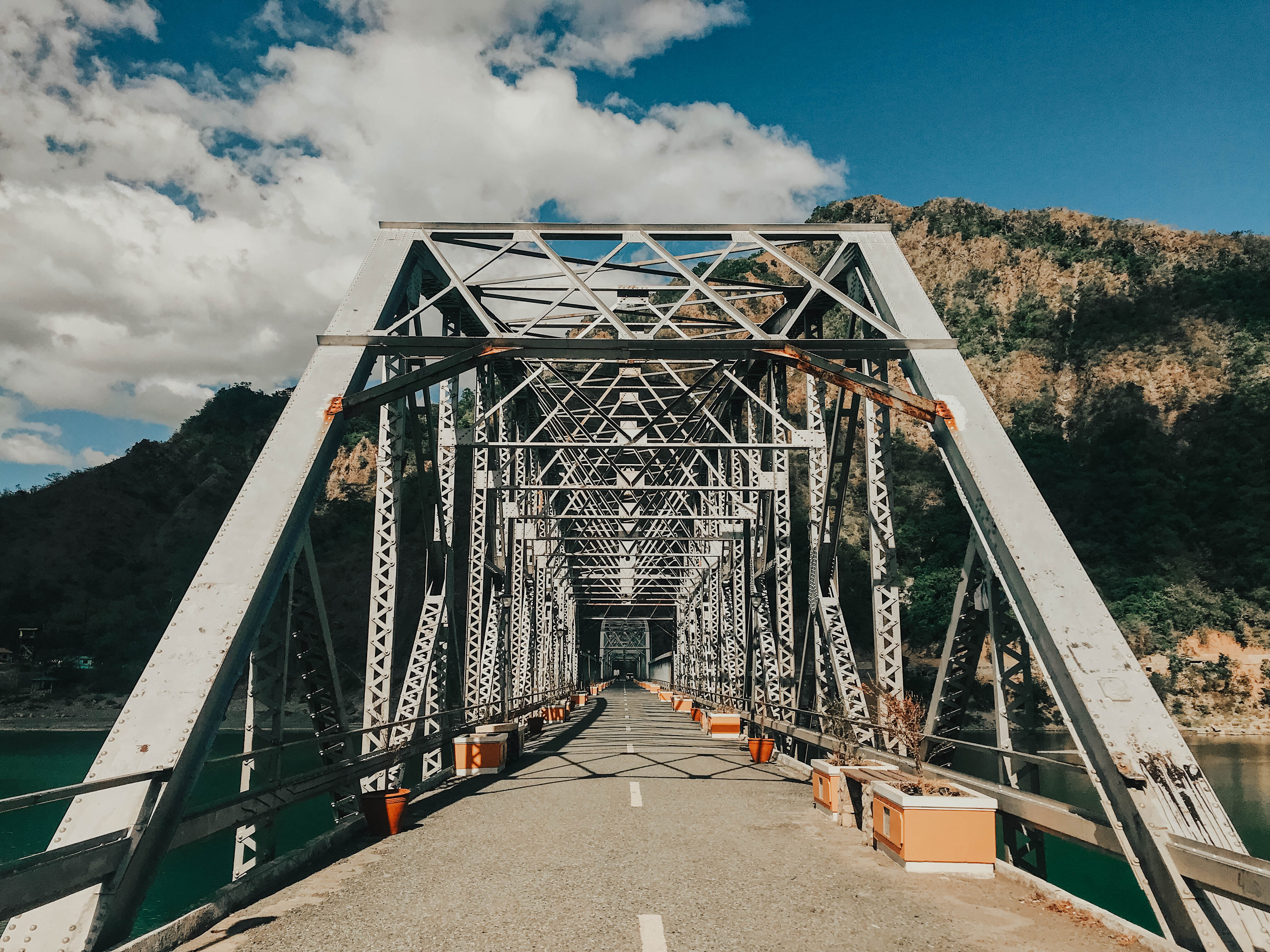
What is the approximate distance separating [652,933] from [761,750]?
445 inches

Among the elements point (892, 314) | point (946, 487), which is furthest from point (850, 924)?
point (946, 487)

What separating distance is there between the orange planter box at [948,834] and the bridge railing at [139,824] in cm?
545

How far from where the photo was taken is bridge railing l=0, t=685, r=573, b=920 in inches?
161

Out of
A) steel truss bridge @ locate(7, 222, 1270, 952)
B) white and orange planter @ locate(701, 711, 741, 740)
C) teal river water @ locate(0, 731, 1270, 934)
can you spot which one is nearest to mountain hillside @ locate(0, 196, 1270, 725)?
teal river water @ locate(0, 731, 1270, 934)

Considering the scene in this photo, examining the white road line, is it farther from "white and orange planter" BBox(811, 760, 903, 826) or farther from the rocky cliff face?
the rocky cliff face

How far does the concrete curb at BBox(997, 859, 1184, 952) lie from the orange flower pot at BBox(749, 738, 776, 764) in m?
9.28

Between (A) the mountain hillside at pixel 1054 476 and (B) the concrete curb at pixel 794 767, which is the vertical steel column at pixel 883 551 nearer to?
(B) the concrete curb at pixel 794 767

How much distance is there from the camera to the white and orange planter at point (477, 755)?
14.2 metres

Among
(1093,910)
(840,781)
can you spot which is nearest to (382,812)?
(840,781)

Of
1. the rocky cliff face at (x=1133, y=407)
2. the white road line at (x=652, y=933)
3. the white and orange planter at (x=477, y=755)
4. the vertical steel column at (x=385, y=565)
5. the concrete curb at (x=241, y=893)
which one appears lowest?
the white and orange planter at (x=477, y=755)

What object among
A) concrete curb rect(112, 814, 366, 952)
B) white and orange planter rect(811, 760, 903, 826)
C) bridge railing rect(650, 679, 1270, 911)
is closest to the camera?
bridge railing rect(650, 679, 1270, 911)

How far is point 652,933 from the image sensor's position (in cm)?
547

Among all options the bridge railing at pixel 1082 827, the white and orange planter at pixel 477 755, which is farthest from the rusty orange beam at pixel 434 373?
the white and orange planter at pixel 477 755

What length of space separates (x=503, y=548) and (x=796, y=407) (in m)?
71.0
